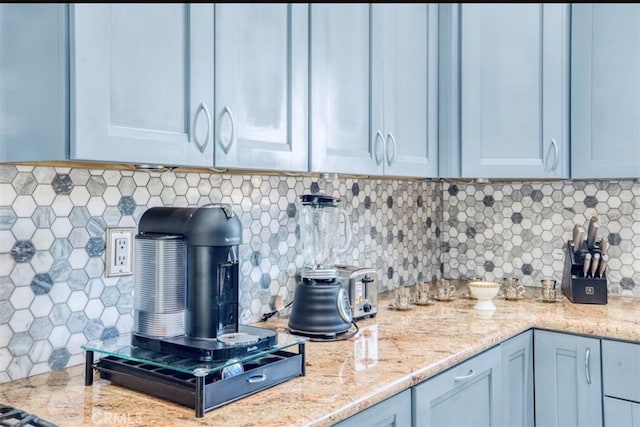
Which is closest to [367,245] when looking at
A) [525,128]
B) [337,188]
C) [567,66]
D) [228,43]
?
[337,188]

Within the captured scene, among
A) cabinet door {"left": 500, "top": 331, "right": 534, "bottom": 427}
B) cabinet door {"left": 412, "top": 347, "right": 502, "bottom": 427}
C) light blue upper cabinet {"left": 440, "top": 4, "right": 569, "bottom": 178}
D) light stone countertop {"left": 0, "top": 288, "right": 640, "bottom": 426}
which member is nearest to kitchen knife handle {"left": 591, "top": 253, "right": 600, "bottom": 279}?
light stone countertop {"left": 0, "top": 288, "right": 640, "bottom": 426}

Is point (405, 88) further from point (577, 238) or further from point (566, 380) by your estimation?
point (566, 380)

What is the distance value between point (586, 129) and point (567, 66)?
0.91 ft

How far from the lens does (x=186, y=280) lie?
1.26 metres

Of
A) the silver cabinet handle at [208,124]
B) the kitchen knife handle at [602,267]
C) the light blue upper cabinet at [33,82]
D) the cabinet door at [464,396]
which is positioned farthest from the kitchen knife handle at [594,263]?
the light blue upper cabinet at [33,82]

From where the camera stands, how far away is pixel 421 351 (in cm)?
155

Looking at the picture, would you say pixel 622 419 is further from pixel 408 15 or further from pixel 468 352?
pixel 408 15

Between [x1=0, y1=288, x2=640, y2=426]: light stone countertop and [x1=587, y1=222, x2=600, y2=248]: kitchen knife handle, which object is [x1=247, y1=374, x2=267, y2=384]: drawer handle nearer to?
[x1=0, y1=288, x2=640, y2=426]: light stone countertop

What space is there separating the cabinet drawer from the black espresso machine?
4.05 ft

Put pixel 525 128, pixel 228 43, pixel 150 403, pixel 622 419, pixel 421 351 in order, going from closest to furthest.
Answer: pixel 150 403 < pixel 228 43 < pixel 421 351 < pixel 622 419 < pixel 525 128

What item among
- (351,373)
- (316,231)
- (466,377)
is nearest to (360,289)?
(316,231)

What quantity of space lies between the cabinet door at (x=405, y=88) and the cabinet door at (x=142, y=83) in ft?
2.33

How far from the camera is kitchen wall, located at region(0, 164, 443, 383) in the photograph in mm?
1261

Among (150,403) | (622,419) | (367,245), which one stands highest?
(367,245)
